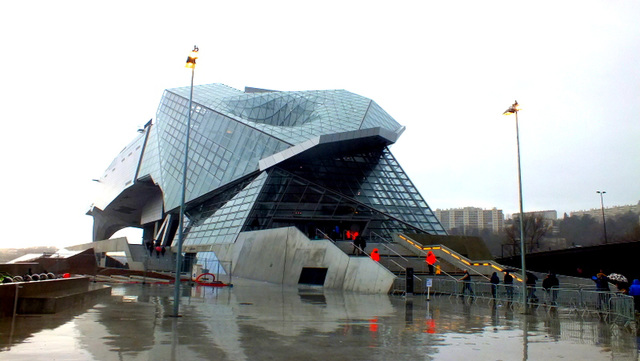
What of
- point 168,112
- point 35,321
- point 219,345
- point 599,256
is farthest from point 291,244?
point 168,112

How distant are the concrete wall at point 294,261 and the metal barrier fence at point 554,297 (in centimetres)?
262

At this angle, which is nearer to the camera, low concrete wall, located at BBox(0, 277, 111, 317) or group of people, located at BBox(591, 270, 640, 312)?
low concrete wall, located at BBox(0, 277, 111, 317)

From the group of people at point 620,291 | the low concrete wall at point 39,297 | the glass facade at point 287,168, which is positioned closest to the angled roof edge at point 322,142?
the glass facade at point 287,168

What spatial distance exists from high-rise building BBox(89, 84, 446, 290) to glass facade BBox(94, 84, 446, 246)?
0.31 ft

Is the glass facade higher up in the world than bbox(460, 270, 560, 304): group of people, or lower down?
higher up

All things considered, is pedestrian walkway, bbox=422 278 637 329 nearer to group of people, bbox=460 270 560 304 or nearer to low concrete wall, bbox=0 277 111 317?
group of people, bbox=460 270 560 304

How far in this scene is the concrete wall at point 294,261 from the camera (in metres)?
24.9

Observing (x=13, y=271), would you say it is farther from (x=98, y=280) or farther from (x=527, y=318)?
(x=527, y=318)

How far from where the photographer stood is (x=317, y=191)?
41281 millimetres

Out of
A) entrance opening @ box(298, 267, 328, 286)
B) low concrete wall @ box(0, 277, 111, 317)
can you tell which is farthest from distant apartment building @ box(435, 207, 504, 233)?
low concrete wall @ box(0, 277, 111, 317)

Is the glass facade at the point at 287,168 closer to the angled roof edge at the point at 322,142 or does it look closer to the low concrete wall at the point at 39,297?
the angled roof edge at the point at 322,142

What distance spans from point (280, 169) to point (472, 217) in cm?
12252

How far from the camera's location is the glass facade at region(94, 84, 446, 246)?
39.8m

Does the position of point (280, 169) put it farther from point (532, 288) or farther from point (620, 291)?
point (620, 291)
